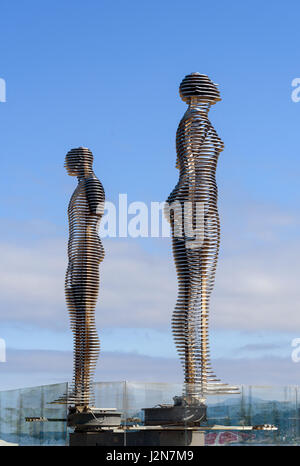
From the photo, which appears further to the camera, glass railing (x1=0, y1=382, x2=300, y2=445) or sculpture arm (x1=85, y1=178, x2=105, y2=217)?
sculpture arm (x1=85, y1=178, x2=105, y2=217)

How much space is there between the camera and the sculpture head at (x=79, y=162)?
39281 millimetres

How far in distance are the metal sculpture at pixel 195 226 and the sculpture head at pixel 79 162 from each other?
9.12 meters

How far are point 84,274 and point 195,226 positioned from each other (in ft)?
29.4

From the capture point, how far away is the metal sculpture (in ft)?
94.2

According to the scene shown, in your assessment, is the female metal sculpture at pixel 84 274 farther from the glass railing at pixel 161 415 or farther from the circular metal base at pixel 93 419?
the glass railing at pixel 161 415

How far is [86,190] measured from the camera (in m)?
38.2

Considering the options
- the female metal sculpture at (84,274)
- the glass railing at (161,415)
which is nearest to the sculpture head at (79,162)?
the female metal sculpture at (84,274)

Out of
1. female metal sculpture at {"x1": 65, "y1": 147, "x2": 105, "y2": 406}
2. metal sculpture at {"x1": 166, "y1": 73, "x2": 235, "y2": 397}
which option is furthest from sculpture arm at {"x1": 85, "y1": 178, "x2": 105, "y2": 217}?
metal sculpture at {"x1": 166, "y1": 73, "x2": 235, "y2": 397}

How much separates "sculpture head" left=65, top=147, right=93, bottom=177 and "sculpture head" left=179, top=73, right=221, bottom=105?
925 centimetres

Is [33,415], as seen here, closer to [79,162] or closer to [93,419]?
[93,419]

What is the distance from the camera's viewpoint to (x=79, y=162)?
39.4 metres

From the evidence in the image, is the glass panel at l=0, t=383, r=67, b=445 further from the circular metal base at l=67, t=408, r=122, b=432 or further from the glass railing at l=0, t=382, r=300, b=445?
the circular metal base at l=67, t=408, r=122, b=432

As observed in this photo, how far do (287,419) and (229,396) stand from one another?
6.22 ft
